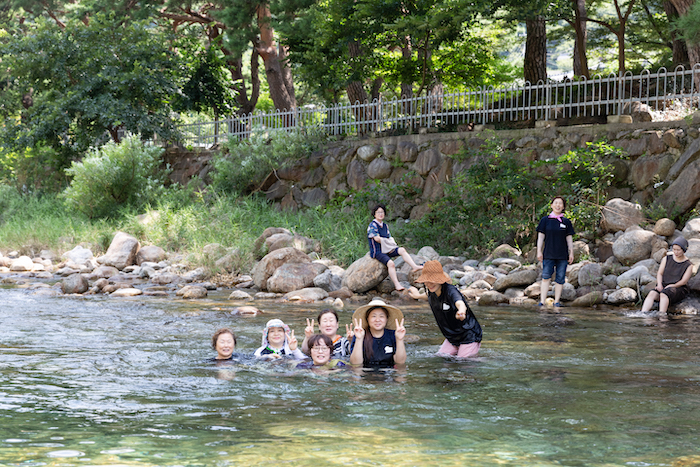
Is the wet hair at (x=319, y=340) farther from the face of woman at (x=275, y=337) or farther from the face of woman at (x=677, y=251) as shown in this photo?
the face of woman at (x=677, y=251)

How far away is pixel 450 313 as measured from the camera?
752cm

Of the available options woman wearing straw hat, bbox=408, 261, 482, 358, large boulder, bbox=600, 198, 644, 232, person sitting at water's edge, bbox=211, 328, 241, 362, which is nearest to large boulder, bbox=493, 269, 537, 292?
large boulder, bbox=600, 198, 644, 232

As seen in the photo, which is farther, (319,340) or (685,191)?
(685,191)

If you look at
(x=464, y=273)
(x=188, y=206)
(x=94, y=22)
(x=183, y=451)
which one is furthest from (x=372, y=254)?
(x=94, y=22)

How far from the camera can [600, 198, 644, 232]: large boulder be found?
13359 mm

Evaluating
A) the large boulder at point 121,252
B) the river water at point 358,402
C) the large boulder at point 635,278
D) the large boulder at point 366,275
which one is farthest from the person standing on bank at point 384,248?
the large boulder at point 121,252

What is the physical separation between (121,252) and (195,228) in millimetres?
1831

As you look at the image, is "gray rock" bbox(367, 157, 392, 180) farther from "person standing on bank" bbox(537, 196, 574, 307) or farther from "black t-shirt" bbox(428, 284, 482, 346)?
"black t-shirt" bbox(428, 284, 482, 346)

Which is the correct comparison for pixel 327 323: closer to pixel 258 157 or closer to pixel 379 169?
pixel 379 169

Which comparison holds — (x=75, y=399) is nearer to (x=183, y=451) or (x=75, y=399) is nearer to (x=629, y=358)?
(x=183, y=451)

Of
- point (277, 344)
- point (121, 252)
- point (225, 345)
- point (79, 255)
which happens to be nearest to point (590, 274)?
point (277, 344)

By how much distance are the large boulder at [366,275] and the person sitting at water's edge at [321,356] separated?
605cm

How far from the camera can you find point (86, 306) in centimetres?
1219

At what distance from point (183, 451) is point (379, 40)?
17.0 metres
